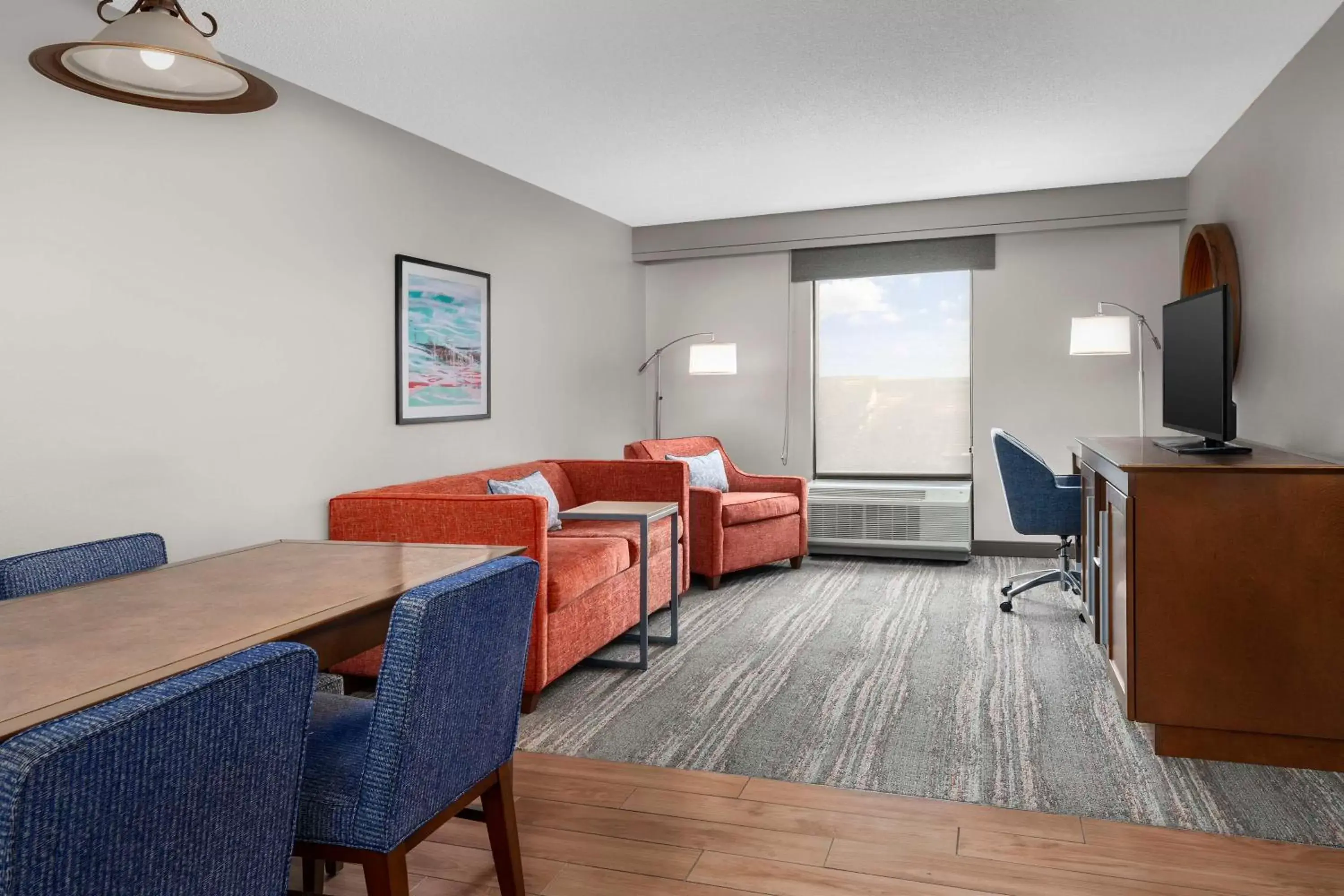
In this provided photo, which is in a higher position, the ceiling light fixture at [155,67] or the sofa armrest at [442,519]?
the ceiling light fixture at [155,67]

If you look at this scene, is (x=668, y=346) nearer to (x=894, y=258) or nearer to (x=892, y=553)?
(x=894, y=258)

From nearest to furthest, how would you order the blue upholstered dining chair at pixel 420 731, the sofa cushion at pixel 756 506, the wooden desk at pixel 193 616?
the wooden desk at pixel 193 616 < the blue upholstered dining chair at pixel 420 731 < the sofa cushion at pixel 756 506

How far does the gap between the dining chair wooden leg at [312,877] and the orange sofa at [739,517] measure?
119 inches

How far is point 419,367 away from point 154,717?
3320mm

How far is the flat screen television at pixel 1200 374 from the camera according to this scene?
9.70 feet

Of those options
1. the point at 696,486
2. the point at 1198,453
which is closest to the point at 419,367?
the point at 696,486

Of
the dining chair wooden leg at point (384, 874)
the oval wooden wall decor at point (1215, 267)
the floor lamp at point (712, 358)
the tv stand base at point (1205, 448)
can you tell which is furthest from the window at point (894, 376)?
the dining chair wooden leg at point (384, 874)

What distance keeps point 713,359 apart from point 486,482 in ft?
7.11

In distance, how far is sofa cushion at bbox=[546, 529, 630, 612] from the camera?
3.26 metres

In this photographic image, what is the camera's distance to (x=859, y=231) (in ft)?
19.8

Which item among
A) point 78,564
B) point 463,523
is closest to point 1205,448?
point 463,523

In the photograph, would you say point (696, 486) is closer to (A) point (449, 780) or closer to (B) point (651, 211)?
(B) point (651, 211)

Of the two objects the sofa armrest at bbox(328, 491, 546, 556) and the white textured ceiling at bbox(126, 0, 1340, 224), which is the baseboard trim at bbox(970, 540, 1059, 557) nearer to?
the white textured ceiling at bbox(126, 0, 1340, 224)

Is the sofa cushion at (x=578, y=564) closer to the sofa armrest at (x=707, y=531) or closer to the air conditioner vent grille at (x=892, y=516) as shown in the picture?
the sofa armrest at (x=707, y=531)
